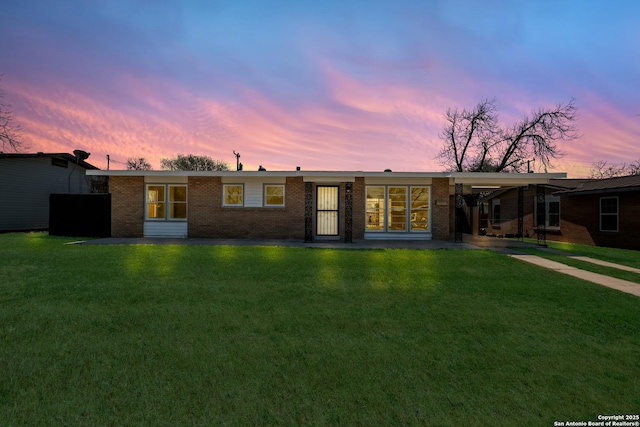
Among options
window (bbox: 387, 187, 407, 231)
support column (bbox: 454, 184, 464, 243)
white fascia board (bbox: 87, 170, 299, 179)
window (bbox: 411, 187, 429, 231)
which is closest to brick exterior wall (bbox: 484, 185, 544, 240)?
support column (bbox: 454, 184, 464, 243)

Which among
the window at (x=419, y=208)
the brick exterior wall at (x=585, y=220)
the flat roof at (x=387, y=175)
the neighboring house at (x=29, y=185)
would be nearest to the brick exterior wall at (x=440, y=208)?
the window at (x=419, y=208)

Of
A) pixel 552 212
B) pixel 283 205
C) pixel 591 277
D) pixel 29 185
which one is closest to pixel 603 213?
pixel 552 212

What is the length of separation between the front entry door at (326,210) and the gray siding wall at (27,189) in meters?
21.3

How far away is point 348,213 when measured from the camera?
1609 centimetres

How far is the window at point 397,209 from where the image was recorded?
17406 millimetres

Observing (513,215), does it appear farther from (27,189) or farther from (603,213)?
(27,189)

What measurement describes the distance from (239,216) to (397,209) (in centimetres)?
795

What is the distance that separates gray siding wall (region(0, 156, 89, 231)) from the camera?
906 inches

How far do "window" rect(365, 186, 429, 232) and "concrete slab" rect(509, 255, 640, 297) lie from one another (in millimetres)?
6729

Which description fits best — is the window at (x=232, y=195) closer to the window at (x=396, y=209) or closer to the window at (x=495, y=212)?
the window at (x=396, y=209)

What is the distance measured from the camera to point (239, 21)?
14.6 metres

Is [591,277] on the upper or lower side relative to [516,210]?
lower

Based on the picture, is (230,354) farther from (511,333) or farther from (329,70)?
(329,70)

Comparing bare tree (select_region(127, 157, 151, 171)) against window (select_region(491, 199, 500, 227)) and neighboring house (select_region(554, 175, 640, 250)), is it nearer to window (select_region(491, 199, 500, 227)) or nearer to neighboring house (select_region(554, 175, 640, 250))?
window (select_region(491, 199, 500, 227))
